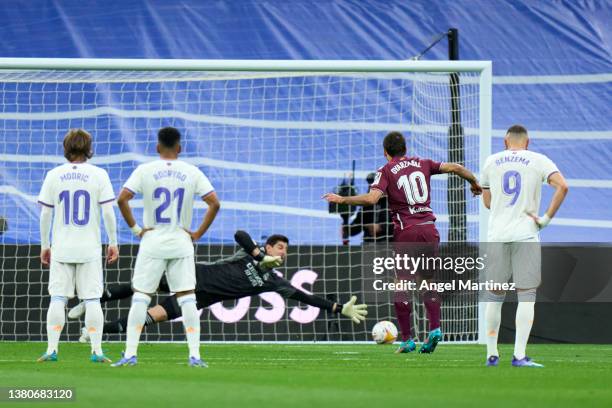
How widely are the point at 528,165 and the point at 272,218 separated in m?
7.31

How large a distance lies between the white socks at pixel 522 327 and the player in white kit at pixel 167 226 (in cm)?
235

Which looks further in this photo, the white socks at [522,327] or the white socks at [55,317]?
the white socks at [55,317]

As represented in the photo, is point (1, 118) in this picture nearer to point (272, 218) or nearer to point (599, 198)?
point (272, 218)

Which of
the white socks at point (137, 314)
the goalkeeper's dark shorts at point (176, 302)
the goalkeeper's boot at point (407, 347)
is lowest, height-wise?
the goalkeeper's boot at point (407, 347)

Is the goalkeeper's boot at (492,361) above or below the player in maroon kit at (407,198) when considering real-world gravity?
below

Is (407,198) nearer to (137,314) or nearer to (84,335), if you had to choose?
(84,335)

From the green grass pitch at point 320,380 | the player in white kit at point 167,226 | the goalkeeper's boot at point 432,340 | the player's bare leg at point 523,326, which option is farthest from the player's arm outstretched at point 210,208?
the goalkeeper's boot at point 432,340

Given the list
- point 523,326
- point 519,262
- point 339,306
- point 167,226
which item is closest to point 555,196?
point 519,262

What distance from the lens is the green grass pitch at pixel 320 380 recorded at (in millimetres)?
5695

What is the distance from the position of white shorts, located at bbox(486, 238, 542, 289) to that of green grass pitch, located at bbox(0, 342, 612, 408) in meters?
0.66

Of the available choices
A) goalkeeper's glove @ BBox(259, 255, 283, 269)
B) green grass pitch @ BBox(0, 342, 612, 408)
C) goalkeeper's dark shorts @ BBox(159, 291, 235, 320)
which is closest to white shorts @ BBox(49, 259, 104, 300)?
green grass pitch @ BBox(0, 342, 612, 408)

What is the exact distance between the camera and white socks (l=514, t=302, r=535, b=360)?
870 centimetres

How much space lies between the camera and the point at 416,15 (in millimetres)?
18516

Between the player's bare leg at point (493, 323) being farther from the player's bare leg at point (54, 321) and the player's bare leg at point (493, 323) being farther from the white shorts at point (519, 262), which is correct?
the player's bare leg at point (54, 321)
